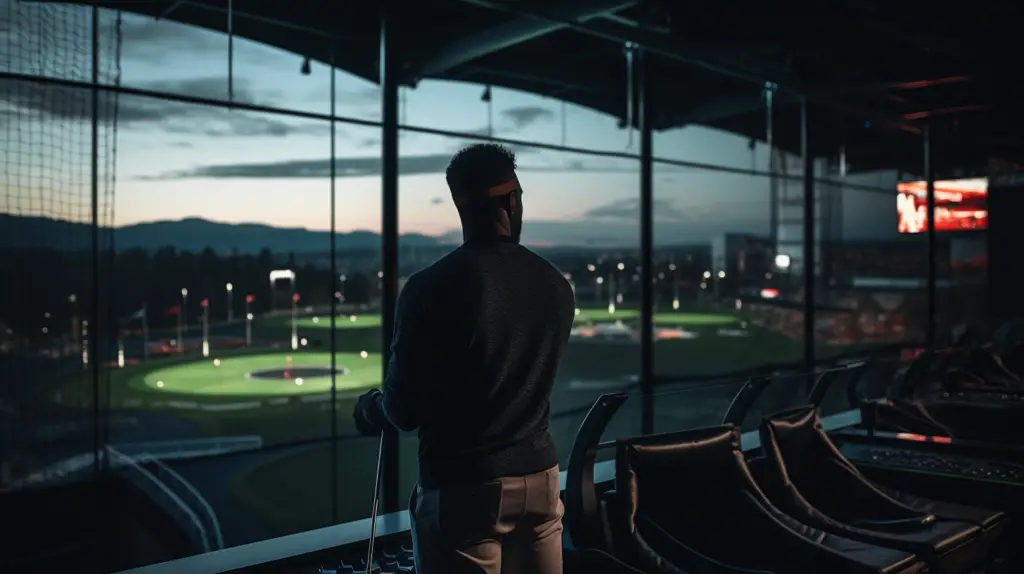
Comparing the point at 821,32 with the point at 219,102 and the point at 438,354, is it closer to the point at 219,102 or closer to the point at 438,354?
the point at 219,102

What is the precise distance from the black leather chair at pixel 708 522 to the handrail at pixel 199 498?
1206 centimetres

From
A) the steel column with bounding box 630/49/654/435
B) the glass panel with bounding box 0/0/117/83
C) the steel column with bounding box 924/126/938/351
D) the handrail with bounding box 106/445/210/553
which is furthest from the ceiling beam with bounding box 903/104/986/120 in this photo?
the handrail with bounding box 106/445/210/553

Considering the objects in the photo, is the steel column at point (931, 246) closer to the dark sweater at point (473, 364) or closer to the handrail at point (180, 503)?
the dark sweater at point (473, 364)

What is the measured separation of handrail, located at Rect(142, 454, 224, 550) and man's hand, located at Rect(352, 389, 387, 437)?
43.3 feet

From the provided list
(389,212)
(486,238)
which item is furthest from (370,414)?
(389,212)

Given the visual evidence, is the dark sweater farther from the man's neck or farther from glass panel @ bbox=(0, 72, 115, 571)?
glass panel @ bbox=(0, 72, 115, 571)

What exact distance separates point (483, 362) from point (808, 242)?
10102mm

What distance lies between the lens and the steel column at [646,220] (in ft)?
26.6

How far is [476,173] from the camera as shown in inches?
69.9

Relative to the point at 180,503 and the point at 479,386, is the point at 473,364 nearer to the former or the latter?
the point at 479,386

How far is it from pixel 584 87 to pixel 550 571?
1046 centimetres

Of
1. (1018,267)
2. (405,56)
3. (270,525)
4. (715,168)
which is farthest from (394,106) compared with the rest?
(270,525)

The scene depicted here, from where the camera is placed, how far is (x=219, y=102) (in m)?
5.32

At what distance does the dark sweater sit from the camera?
1661 mm
